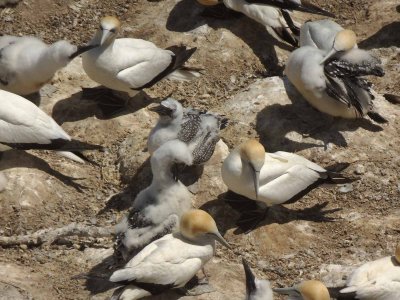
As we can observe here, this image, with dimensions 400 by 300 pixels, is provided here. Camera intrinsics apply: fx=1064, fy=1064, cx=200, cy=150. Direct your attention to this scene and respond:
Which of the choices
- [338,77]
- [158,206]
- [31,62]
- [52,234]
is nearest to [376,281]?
[158,206]

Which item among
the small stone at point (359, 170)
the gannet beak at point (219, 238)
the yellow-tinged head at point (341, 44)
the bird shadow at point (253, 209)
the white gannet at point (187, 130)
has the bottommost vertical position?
the bird shadow at point (253, 209)

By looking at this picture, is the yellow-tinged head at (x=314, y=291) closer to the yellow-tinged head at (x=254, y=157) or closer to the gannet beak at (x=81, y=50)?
the yellow-tinged head at (x=254, y=157)

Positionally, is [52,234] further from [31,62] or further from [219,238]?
[31,62]

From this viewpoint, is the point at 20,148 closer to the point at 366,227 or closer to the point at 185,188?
the point at 185,188

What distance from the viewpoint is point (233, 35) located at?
1115 cm

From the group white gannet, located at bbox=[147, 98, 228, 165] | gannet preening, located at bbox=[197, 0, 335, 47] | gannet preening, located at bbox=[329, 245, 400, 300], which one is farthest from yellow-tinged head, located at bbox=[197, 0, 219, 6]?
gannet preening, located at bbox=[329, 245, 400, 300]

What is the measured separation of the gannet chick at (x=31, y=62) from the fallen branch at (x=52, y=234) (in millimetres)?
1940

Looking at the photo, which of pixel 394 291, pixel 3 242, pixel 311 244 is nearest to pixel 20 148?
pixel 3 242

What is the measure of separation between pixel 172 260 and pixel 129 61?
9.57ft

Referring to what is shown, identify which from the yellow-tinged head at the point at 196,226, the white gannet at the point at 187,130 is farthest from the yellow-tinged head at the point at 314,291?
the white gannet at the point at 187,130

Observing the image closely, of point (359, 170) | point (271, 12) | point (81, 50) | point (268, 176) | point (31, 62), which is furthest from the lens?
point (271, 12)

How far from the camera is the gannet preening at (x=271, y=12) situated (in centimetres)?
1104

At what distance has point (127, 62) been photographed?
10047 mm

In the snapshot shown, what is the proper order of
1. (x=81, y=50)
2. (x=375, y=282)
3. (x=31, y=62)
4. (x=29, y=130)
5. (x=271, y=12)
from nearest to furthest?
(x=375, y=282) → (x=29, y=130) → (x=81, y=50) → (x=31, y=62) → (x=271, y=12)
